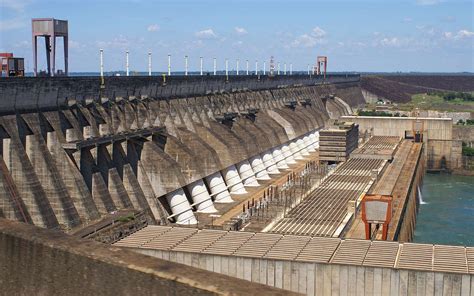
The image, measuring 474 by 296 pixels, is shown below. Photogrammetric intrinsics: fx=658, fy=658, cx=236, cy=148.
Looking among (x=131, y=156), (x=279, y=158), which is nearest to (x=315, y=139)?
(x=279, y=158)

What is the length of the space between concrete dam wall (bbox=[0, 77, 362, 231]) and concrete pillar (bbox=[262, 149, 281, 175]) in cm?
10

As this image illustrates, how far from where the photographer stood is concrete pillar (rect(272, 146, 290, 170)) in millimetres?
66000

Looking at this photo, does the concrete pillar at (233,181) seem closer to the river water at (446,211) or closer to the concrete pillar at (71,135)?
the river water at (446,211)

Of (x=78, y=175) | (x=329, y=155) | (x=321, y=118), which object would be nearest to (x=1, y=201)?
(x=78, y=175)

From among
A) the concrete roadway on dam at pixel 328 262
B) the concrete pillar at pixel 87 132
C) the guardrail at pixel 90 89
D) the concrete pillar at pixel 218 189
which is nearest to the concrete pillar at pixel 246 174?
the concrete pillar at pixel 218 189

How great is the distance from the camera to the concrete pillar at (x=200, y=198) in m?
45.7

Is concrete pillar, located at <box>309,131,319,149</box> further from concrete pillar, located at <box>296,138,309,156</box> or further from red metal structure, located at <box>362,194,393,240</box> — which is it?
red metal structure, located at <box>362,194,393,240</box>

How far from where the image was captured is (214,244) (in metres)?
25.3

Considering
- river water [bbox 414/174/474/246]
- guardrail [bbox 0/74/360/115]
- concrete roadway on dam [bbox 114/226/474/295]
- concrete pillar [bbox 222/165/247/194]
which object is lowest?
river water [bbox 414/174/474/246]

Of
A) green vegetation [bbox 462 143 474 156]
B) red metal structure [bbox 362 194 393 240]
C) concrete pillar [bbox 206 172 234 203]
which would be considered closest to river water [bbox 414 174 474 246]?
green vegetation [bbox 462 143 474 156]

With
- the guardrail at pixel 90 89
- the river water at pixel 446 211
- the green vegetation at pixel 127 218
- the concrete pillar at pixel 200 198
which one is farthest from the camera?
the river water at pixel 446 211

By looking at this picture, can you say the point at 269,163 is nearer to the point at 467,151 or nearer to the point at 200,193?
the point at 200,193

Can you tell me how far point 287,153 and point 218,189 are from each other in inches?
850

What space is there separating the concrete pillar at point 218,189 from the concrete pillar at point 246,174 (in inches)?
231
